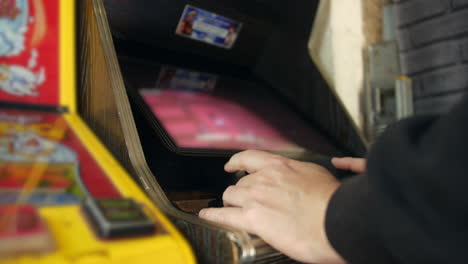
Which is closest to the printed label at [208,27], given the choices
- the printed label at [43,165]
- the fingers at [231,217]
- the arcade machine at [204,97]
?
the arcade machine at [204,97]

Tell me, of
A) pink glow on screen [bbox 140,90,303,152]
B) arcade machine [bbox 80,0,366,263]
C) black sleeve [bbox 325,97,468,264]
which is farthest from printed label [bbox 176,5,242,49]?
black sleeve [bbox 325,97,468,264]

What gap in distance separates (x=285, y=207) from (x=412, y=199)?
0.18 m

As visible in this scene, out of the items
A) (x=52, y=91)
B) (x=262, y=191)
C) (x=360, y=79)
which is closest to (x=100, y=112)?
(x=52, y=91)

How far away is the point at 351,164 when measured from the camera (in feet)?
2.26

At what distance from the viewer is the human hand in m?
0.46

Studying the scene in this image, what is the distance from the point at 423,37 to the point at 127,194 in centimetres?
168

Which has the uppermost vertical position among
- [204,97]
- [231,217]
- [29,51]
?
[29,51]

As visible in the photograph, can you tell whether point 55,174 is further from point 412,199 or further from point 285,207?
point 412,199

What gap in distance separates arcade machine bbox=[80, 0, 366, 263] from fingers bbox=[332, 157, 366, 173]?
0.02 meters

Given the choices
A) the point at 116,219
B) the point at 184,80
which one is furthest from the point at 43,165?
the point at 184,80

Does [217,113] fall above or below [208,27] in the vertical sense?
below

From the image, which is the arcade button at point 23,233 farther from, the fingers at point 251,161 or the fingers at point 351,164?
the fingers at point 351,164

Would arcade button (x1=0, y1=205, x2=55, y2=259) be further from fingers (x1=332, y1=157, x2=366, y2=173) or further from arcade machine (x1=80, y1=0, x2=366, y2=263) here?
fingers (x1=332, y1=157, x2=366, y2=173)

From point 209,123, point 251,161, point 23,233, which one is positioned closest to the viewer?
point 23,233
